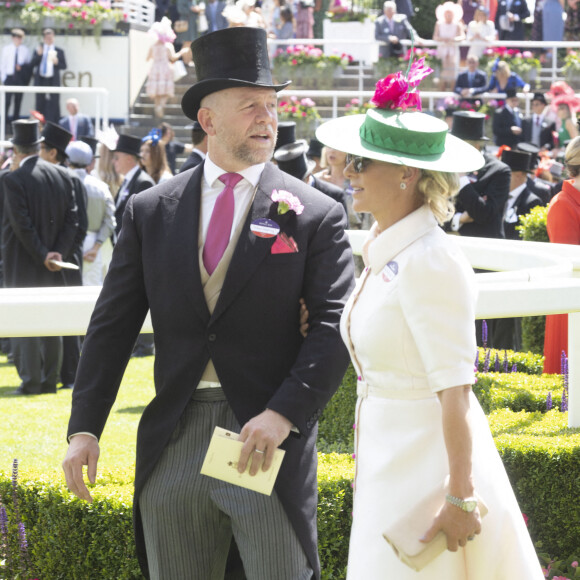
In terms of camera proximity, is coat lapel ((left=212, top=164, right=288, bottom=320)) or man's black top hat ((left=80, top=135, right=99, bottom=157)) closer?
coat lapel ((left=212, top=164, right=288, bottom=320))

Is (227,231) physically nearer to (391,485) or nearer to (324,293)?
(324,293)

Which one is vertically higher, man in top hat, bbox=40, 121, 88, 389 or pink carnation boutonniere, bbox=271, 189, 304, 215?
pink carnation boutonniere, bbox=271, 189, 304, 215

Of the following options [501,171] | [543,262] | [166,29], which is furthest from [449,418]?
[166,29]

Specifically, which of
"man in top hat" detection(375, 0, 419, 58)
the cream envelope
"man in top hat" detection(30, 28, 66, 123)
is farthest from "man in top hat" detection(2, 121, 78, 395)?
"man in top hat" detection(375, 0, 419, 58)

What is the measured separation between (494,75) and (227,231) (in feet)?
55.2

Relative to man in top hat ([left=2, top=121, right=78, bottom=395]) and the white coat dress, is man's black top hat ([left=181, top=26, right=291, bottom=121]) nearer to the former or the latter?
the white coat dress

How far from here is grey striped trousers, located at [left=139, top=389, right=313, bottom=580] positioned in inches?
104

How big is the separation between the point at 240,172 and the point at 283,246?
0.87 ft

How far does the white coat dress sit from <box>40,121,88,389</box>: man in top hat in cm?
646

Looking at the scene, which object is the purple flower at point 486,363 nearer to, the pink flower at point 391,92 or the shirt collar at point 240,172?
the shirt collar at point 240,172

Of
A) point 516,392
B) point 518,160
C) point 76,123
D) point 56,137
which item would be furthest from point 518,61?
point 516,392

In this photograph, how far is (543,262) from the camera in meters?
4.13

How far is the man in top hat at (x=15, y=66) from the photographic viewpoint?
20.4 m

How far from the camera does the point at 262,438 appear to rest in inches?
101
